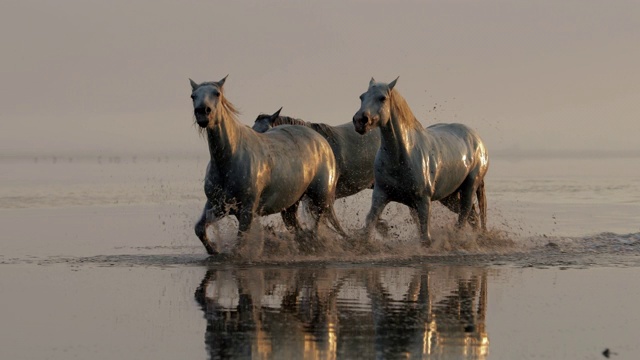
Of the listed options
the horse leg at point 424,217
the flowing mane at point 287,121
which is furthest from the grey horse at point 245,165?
the flowing mane at point 287,121

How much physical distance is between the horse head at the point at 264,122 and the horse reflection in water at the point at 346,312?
377 centimetres

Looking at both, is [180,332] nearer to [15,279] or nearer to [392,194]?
[15,279]

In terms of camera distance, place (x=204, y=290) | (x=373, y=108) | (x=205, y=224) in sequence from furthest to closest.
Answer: (x=373, y=108) → (x=205, y=224) → (x=204, y=290)

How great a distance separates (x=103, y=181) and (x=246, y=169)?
2389 centimetres

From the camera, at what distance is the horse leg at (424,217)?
14445mm

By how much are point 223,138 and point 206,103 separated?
62 cm

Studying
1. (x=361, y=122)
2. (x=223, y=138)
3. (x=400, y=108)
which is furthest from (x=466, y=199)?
(x=223, y=138)

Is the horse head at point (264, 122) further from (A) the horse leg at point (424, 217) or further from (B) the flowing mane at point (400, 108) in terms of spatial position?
(A) the horse leg at point (424, 217)

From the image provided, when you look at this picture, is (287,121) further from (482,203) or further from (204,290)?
(204,290)

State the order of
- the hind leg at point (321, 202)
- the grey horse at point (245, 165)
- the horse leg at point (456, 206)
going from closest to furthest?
the grey horse at point (245, 165), the hind leg at point (321, 202), the horse leg at point (456, 206)

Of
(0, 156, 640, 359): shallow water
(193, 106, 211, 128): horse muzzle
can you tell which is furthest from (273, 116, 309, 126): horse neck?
(193, 106, 211, 128): horse muzzle

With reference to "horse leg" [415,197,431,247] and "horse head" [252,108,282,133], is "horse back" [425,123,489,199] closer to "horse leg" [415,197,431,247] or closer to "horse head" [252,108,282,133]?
"horse leg" [415,197,431,247]

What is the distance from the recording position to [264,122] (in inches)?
641

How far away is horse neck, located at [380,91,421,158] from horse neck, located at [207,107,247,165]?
1862 mm
